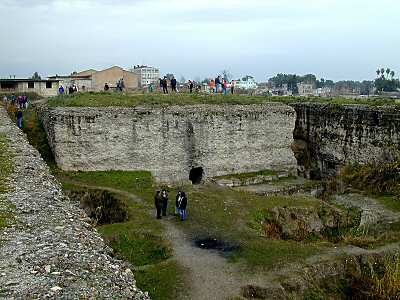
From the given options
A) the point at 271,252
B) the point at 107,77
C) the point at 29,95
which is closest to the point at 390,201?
the point at 271,252

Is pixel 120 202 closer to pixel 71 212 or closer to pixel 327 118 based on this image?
pixel 71 212

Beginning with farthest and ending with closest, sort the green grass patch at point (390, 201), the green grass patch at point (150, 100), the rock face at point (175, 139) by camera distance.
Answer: the green grass patch at point (150, 100) < the rock face at point (175, 139) < the green grass patch at point (390, 201)

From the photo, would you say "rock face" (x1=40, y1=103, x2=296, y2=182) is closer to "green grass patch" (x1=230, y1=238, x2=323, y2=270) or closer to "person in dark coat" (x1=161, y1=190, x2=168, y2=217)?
"person in dark coat" (x1=161, y1=190, x2=168, y2=217)

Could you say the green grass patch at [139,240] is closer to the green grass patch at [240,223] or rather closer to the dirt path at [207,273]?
the dirt path at [207,273]

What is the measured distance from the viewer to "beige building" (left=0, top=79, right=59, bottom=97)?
3988 cm

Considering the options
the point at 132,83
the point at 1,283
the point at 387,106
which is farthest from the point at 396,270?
the point at 132,83

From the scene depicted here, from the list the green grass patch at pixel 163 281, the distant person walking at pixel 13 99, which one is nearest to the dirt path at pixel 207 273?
the green grass patch at pixel 163 281

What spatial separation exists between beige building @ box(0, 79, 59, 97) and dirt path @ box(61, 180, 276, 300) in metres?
28.5

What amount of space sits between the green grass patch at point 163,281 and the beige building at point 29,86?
1184 inches

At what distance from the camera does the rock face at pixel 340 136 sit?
2383 centimetres

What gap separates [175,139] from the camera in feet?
82.4

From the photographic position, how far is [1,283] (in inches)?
243

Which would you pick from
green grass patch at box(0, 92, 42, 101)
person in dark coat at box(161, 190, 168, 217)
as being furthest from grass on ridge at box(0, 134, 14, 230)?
green grass patch at box(0, 92, 42, 101)

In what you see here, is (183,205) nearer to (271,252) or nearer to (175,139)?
(271,252)
